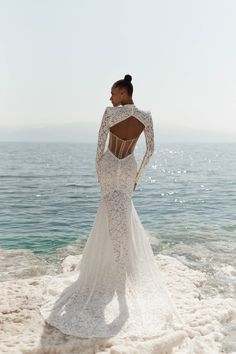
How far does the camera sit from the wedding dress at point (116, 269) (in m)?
6.52

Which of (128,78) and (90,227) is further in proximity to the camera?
(90,227)

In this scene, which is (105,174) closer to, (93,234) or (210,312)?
(93,234)

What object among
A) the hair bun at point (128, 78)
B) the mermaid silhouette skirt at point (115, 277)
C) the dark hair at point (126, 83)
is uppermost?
the hair bun at point (128, 78)

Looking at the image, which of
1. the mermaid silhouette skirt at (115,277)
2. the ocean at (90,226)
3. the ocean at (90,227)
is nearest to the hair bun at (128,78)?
the mermaid silhouette skirt at (115,277)

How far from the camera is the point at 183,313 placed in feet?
23.6

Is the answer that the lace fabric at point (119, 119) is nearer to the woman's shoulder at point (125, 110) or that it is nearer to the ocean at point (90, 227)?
the woman's shoulder at point (125, 110)

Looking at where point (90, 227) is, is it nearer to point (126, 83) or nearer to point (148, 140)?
point (148, 140)

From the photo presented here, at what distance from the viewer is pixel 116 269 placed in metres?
7.12

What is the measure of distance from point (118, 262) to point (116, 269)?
0.12 metres

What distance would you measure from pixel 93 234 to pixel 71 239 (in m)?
6.83

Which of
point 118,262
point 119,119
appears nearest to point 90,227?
point 118,262

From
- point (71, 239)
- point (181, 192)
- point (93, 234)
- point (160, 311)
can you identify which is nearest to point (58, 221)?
point (71, 239)

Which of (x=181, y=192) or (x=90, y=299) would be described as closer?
(x=90, y=299)

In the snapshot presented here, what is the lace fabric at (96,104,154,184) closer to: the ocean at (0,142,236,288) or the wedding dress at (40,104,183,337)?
the wedding dress at (40,104,183,337)
